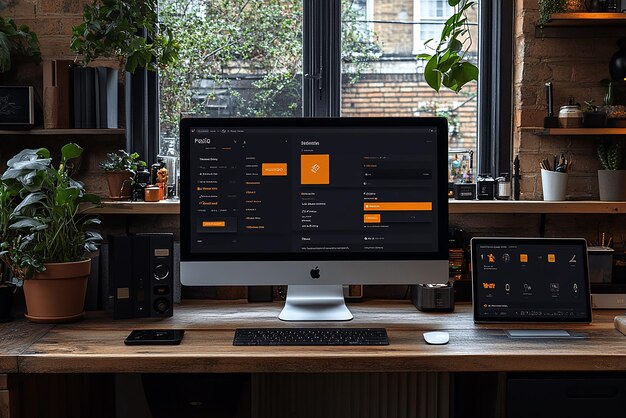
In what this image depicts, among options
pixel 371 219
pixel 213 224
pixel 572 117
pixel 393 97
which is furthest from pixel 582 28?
pixel 213 224

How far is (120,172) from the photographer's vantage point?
7.75 feet

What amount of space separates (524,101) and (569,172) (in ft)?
1.02

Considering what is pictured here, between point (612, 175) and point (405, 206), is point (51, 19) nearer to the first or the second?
point (405, 206)

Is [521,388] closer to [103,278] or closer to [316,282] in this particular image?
[316,282]

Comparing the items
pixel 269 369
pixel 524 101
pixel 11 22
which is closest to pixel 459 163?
pixel 524 101

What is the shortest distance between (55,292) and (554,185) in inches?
66.9

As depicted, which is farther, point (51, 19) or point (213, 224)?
point (51, 19)

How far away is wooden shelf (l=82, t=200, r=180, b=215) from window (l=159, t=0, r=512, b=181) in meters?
0.38

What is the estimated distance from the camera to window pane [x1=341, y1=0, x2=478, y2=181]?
264cm

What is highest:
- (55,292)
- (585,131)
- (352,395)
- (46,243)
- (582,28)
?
(582,28)

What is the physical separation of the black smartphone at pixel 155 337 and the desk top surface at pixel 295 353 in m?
0.03

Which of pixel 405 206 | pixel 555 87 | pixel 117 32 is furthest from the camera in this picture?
pixel 555 87

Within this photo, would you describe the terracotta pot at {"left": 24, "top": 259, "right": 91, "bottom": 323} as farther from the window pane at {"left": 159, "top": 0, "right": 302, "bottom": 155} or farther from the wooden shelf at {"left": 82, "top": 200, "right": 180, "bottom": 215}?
the window pane at {"left": 159, "top": 0, "right": 302, "bottom": 155}

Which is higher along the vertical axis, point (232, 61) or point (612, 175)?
point (232, 61)
